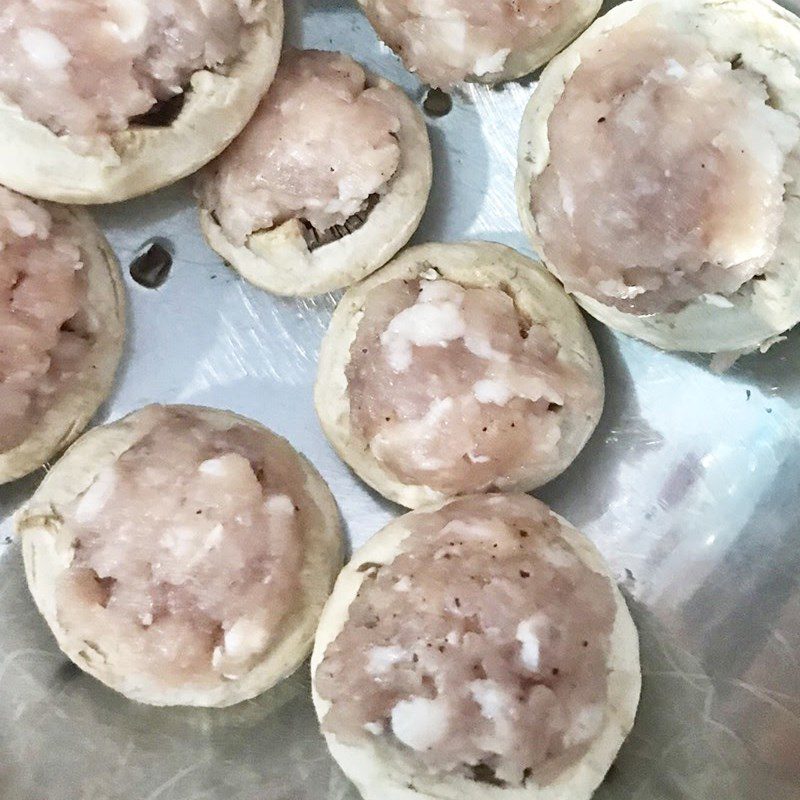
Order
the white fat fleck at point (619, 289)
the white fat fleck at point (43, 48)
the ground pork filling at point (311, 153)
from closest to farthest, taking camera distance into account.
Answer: the white fat fleck at point (43, 48), the white fat fleck at point (619, 289), the ground pork filling at point (311, 153)

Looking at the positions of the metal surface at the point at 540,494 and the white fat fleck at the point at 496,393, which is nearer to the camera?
the white fat fleck at the point at 496,393

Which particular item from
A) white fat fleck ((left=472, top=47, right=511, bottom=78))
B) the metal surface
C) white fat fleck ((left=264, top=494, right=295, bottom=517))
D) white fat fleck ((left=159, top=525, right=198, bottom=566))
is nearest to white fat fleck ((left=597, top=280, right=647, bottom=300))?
the metal surface

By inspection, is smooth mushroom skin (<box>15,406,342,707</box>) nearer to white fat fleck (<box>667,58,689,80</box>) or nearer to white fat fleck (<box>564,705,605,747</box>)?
white fat fleck (<box>564,705,605,747</box>)

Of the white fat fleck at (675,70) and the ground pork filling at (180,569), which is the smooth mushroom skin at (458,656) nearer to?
the ground pork filling at (180,569)

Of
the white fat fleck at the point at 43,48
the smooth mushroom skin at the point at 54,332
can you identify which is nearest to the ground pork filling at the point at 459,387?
the smooth mushroom skin at the point at 54,332

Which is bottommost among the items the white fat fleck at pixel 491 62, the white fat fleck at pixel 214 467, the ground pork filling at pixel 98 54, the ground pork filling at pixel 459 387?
the white fat fleck at pixel 214 467

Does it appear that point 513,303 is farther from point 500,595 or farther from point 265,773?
point 265,773

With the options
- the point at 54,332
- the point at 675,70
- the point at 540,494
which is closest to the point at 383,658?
the point at 540,494
